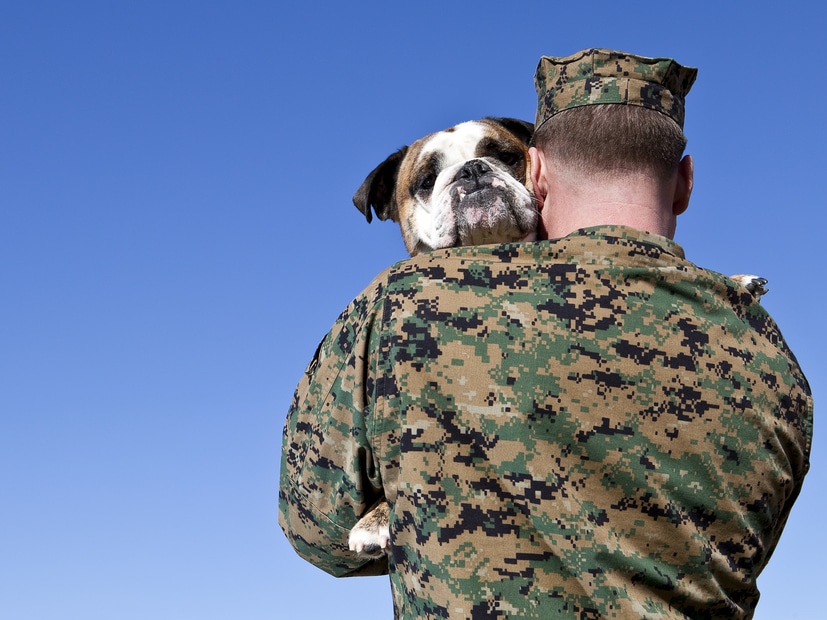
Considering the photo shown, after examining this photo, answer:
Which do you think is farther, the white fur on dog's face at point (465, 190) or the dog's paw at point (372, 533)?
the white fur on dog's face at point (465, 190)

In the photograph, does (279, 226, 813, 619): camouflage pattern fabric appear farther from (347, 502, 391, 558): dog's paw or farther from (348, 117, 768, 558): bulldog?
(348, 117, 768, 558): bulldog

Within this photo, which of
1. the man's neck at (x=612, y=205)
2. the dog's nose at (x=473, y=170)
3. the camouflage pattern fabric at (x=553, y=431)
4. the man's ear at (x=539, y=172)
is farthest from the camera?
the dog's nose at (x=473, y=170)

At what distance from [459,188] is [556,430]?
3030 millimetres

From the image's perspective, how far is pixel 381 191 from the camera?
264 inches

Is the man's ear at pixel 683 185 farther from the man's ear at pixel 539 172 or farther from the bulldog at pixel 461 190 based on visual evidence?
the bulldog at pixel 461 190

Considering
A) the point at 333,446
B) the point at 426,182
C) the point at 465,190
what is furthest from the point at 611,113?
the point at 426,182

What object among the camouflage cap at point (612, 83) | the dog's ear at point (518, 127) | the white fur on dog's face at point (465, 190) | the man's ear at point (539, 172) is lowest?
the man's ear at point (539, 172)

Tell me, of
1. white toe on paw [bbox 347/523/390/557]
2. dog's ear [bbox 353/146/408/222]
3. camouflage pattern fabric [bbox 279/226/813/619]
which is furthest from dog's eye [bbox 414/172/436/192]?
white toe on paw [bbox 347/523/390/557]

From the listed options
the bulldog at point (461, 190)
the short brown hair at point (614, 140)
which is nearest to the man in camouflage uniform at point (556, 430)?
the short brown hair at point (614, 140)

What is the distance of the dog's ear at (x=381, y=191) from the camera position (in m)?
6.58

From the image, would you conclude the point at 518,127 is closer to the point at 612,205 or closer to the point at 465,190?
the point at 465,190

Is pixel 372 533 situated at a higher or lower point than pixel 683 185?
lower

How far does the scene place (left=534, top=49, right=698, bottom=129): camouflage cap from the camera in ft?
10.7

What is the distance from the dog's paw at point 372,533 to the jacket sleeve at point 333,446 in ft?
0.09
